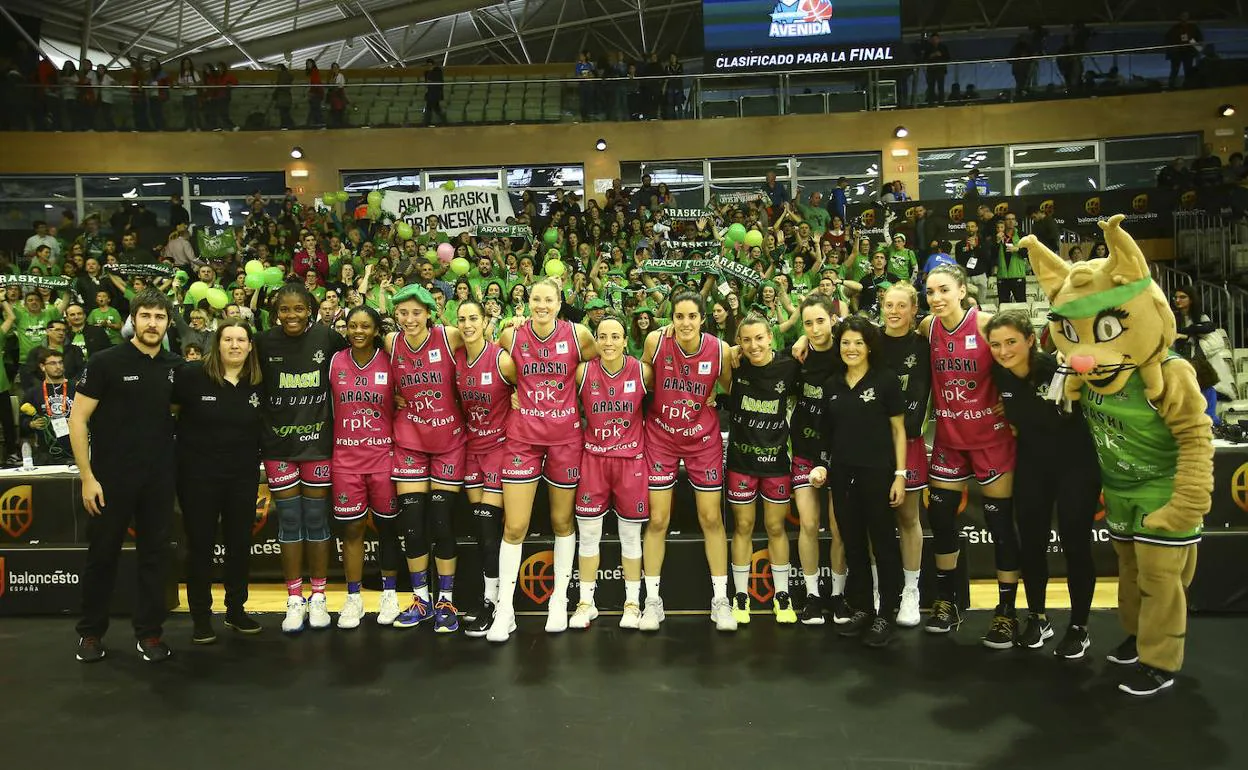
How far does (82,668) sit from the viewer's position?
187 inches

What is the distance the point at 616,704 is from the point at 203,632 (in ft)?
8.08

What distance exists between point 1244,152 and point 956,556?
50.5 feet

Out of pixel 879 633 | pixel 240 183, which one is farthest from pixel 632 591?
pixel 240 183

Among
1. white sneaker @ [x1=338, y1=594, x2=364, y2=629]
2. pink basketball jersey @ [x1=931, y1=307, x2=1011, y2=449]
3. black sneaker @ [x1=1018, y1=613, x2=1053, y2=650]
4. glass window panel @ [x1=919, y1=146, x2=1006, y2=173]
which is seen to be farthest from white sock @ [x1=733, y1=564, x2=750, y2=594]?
glass window panel @ [x1=919, y1=146, x2=1006, y2=173]

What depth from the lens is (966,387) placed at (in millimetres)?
4812

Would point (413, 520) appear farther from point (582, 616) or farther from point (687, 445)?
point (687, 445)

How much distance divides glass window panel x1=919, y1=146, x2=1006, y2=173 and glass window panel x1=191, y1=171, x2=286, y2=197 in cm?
1219

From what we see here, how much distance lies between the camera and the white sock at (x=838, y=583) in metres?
5.18

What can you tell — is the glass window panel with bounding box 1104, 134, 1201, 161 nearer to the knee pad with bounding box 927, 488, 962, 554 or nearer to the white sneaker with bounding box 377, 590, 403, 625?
the knee pad with bounding box 927, 488, 962, 554

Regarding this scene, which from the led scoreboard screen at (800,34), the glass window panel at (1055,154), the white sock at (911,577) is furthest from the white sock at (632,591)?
the glass window panel at (1055,154)

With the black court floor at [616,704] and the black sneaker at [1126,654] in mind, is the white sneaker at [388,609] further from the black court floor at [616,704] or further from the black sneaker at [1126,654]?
the black sneaker at [1126,654]

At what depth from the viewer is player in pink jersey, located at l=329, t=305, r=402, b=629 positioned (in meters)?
5.16

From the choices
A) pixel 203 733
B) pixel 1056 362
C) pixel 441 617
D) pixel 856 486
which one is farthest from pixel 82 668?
pixel 1056 362

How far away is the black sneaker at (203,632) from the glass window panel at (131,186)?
1447cm
